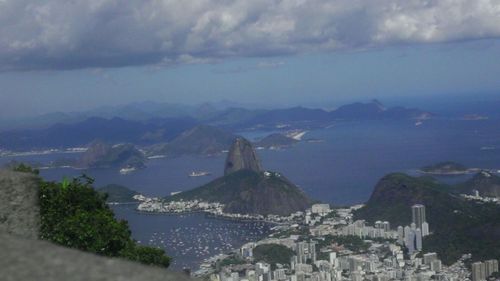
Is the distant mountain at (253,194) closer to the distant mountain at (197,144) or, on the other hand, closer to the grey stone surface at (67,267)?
the distant mountain at (197,144)

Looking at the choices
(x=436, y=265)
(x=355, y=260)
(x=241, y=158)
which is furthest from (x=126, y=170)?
(x=436, y=265)

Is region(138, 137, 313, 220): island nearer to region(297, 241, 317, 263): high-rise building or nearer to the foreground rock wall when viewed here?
region(297, 241, 317, 263): high-rise building

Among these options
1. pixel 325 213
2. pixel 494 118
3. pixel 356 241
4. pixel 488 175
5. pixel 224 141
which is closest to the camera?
pixel 356 241

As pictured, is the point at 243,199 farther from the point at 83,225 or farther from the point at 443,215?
the point at 83,225

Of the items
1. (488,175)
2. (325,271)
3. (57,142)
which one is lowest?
(325,271)

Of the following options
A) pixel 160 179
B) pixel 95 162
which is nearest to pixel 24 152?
pixel 95 162

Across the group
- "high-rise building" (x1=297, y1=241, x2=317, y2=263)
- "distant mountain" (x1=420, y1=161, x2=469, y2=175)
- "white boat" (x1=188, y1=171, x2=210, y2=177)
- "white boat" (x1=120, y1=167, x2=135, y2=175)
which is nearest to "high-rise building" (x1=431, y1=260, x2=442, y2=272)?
"high-rise building" (x1=297, y1=241, x2=317, y2=263)

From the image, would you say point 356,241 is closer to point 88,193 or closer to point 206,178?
point 88,193

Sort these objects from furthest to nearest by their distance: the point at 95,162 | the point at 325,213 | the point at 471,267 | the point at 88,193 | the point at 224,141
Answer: the point at 224,141 → the point at 95,162 → the point at 325,213 → the point at 471,267 → the point at 88,193
